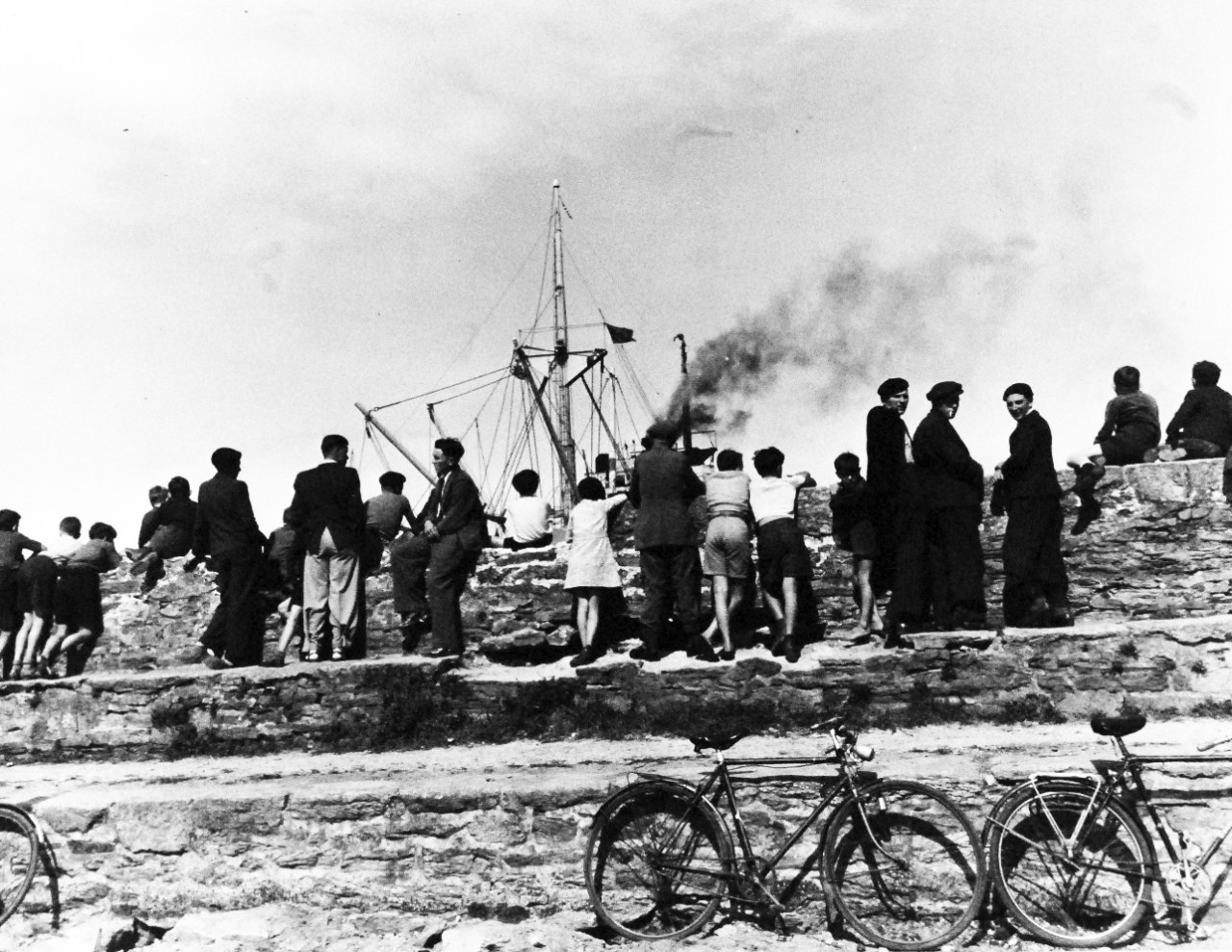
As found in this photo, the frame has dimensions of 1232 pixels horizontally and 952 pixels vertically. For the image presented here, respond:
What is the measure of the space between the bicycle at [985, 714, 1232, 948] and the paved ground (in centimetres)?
18

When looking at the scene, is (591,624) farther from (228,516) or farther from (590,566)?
(228,516)

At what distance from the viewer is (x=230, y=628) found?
8.60m

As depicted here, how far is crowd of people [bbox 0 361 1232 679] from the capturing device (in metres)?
7.24

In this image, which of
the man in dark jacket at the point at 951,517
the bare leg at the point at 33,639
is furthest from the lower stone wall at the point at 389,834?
the bare leg at the point at 33,639

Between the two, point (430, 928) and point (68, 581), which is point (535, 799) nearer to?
point (430, 928)

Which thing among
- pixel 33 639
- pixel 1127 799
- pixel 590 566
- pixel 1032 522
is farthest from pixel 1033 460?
pixel 33 639

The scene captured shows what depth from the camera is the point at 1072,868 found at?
4.65m

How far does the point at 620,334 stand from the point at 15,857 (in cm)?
2658

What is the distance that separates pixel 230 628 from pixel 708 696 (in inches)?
176

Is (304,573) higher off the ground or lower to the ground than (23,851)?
higher

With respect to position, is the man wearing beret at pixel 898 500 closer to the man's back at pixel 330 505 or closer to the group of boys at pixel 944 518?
the group of boys at pixel 944 518

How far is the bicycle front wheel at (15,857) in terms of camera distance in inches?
236

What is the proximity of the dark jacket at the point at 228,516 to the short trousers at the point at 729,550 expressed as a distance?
426cm

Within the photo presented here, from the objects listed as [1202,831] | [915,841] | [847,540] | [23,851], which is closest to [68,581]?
[23,851]
